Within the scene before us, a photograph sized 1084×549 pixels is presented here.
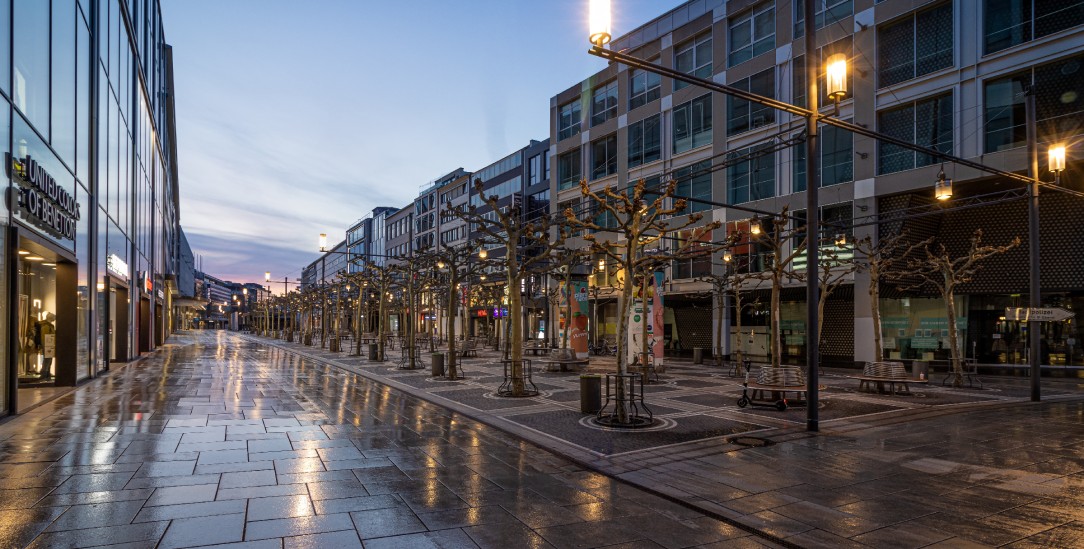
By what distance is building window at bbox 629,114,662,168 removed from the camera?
119 feet

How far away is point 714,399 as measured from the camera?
50.5 ft

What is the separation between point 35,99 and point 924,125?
2923 centimetres

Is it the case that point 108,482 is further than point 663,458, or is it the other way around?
point 663,458

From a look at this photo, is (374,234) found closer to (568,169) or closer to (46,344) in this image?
(568,169)

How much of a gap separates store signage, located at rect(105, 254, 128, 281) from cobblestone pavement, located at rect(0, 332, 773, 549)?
10257mm

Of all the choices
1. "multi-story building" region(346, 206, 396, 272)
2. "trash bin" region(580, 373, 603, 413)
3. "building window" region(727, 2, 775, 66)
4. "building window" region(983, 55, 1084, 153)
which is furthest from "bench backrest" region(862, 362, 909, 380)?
"multi-story building" region(346, 206, 396, 272)

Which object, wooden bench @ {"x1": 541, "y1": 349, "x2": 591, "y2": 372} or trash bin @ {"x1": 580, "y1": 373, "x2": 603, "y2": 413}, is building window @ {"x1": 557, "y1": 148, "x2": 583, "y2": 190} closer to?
wooden bench @ {"x1": 541, "y1": 349, "x2": 591, "y2": 372}

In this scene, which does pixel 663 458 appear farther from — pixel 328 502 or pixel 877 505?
pixel 328 502

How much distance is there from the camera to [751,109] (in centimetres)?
3102

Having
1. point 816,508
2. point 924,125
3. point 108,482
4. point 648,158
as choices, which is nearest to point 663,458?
point 816,508

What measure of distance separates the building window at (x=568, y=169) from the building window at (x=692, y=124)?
9.43 m

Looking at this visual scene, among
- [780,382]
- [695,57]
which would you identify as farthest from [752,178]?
Answer: [780,382]

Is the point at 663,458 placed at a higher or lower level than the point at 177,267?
lower

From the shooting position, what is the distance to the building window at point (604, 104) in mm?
40469
